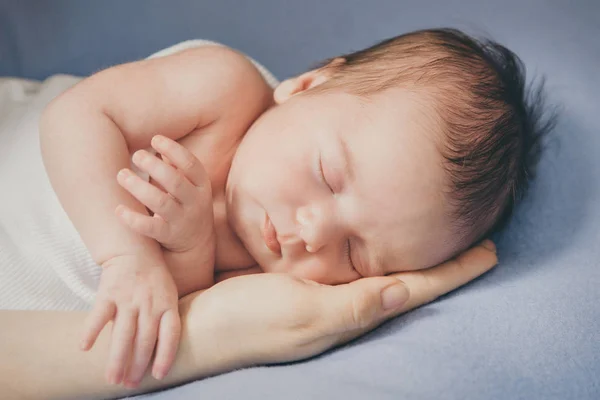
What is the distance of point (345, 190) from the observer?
90 centimetres

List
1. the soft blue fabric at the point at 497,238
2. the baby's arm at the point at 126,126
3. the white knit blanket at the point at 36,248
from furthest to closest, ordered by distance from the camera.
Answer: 1. the white knit blanket at the point at 36,248
2. the baby's arm at the point at 126,126
3. the soft blue fabric at the point at 497,238

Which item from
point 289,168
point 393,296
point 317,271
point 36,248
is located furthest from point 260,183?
point 36,248

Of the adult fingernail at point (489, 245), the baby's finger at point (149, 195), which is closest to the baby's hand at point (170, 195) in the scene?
the baby's finger at point (149, 195)

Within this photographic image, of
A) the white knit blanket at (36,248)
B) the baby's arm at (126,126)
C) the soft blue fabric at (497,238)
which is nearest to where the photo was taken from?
the soft blue fabric at (497,238)

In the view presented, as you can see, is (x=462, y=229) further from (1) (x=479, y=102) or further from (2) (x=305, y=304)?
(2) (x=305, y=304)

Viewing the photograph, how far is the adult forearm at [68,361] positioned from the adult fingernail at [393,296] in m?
0.21

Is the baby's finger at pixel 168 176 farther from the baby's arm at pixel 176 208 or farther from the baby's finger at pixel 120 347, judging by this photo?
the baby's finger at pixel 120 347

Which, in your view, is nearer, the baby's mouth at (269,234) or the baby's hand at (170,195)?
the baby's hand at (170,195)

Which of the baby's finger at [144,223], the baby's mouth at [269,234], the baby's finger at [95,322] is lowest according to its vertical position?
the baby's finger at [95,322]

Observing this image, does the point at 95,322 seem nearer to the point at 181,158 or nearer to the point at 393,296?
the point at 181,158

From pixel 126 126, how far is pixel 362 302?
19.2 inches

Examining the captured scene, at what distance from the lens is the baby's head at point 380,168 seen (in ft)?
2.90

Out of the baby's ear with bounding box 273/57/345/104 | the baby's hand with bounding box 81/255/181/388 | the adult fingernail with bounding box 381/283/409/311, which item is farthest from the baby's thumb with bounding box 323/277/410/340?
the baby's ear with bounding box 273/57/345/104

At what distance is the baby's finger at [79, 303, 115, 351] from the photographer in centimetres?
72
